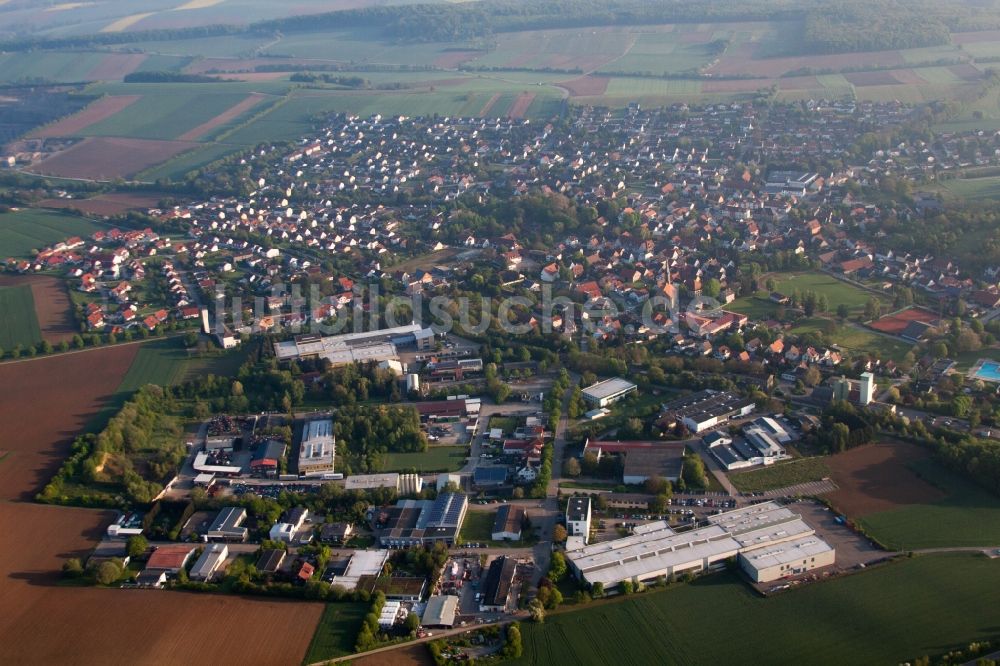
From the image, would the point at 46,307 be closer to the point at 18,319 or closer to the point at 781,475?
the point at 18,319

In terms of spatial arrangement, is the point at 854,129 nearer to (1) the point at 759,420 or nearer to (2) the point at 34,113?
(1) the point at 759,420

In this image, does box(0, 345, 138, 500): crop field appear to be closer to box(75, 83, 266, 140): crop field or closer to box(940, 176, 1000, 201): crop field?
box(940, 176, 1000, 201): crop field

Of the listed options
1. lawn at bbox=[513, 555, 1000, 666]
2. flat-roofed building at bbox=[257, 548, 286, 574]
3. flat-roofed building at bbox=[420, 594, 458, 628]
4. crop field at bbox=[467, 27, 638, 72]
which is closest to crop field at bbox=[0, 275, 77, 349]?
flat-roofed building at bbox=[257, 548, 286, 574]

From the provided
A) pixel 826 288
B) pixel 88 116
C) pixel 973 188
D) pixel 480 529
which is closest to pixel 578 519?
pixel 480 529

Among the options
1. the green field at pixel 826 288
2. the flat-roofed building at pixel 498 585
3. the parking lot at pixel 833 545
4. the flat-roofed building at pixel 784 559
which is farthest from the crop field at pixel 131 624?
the green field at pixel 826 288

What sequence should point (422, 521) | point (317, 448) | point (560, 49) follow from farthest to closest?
point (560, 49), point (317, 448), point (422, 521)

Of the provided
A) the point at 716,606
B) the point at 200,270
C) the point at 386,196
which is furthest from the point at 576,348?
the point at 386,196
